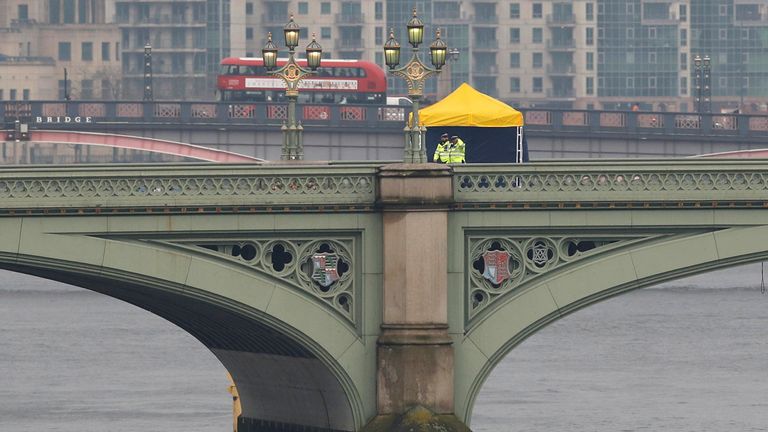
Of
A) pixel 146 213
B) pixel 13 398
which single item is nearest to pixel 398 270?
pixel 146 213

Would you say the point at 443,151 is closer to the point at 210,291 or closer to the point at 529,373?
the point at 210,291

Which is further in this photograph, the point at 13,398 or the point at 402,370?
the point at 13,398

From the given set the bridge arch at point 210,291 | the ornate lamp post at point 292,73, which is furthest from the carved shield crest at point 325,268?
the ornate lamp post at point 292,73

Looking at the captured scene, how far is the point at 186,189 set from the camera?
40.5 metres

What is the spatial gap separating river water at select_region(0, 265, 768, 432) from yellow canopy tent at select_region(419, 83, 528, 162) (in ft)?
42.6

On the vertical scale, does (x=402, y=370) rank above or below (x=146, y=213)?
below

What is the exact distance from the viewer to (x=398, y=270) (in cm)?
4103

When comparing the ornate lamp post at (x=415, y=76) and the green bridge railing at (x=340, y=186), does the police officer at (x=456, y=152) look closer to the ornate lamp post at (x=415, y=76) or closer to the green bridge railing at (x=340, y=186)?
the green bridge railing at (x=340, y=186)

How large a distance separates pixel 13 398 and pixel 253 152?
4656 cm

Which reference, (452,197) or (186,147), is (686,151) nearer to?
(186,147)

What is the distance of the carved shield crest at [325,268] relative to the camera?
4112 cm

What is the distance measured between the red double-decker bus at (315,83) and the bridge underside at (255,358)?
268 feet

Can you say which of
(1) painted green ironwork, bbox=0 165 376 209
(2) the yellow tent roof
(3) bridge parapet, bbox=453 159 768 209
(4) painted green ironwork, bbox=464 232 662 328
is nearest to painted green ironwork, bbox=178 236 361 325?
(1) painted green ironwork, bbox=0 165 376 209

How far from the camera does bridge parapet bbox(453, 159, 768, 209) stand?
41.5 m
